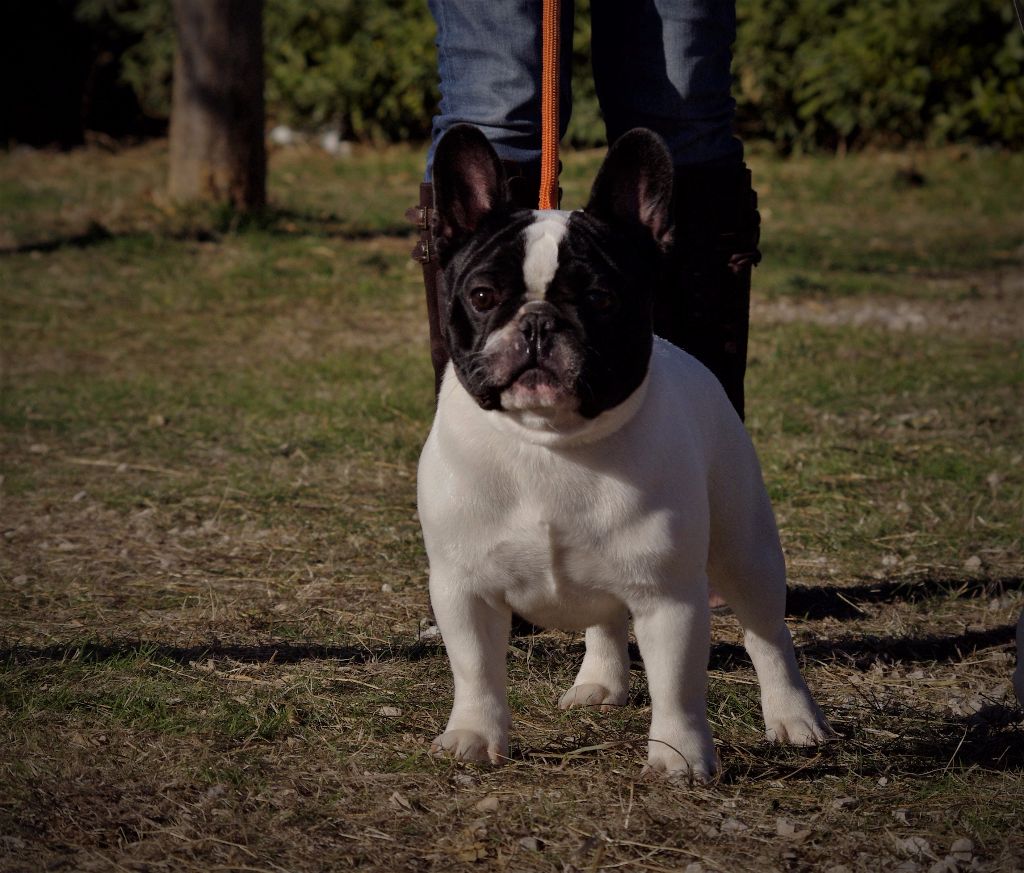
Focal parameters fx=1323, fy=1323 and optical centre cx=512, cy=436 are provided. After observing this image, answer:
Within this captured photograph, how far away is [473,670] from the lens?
8.15 feet

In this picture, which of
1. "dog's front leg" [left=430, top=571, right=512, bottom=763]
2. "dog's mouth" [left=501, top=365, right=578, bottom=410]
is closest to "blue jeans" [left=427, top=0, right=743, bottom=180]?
"dog's mouth" [left=501, top=365, right=578, bottom=410]

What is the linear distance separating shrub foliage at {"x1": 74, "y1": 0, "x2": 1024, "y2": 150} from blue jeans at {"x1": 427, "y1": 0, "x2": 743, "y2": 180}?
6.69m

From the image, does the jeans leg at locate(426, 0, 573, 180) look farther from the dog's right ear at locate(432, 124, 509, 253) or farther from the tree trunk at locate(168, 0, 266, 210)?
the tree trunk at locate(168, 0, 266, 210)

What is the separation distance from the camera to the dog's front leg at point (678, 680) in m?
2.35

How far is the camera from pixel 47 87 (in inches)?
512

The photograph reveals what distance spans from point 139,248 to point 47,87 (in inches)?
225

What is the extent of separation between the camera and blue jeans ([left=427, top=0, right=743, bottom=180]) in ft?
9.95

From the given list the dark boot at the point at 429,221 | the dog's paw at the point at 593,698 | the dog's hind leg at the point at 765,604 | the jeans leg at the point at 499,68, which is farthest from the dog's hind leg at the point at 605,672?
the jeans leg at the point at 499,68

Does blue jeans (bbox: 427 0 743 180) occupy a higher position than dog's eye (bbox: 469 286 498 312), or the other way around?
blue jeans (bbox: 427 0 743 180)

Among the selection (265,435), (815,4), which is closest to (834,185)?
(815,4)

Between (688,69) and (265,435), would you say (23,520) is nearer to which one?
(265,435)

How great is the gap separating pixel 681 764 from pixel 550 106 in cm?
141

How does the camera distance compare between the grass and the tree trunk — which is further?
the tree trunk

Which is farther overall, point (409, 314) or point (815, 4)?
point (815, 4)
